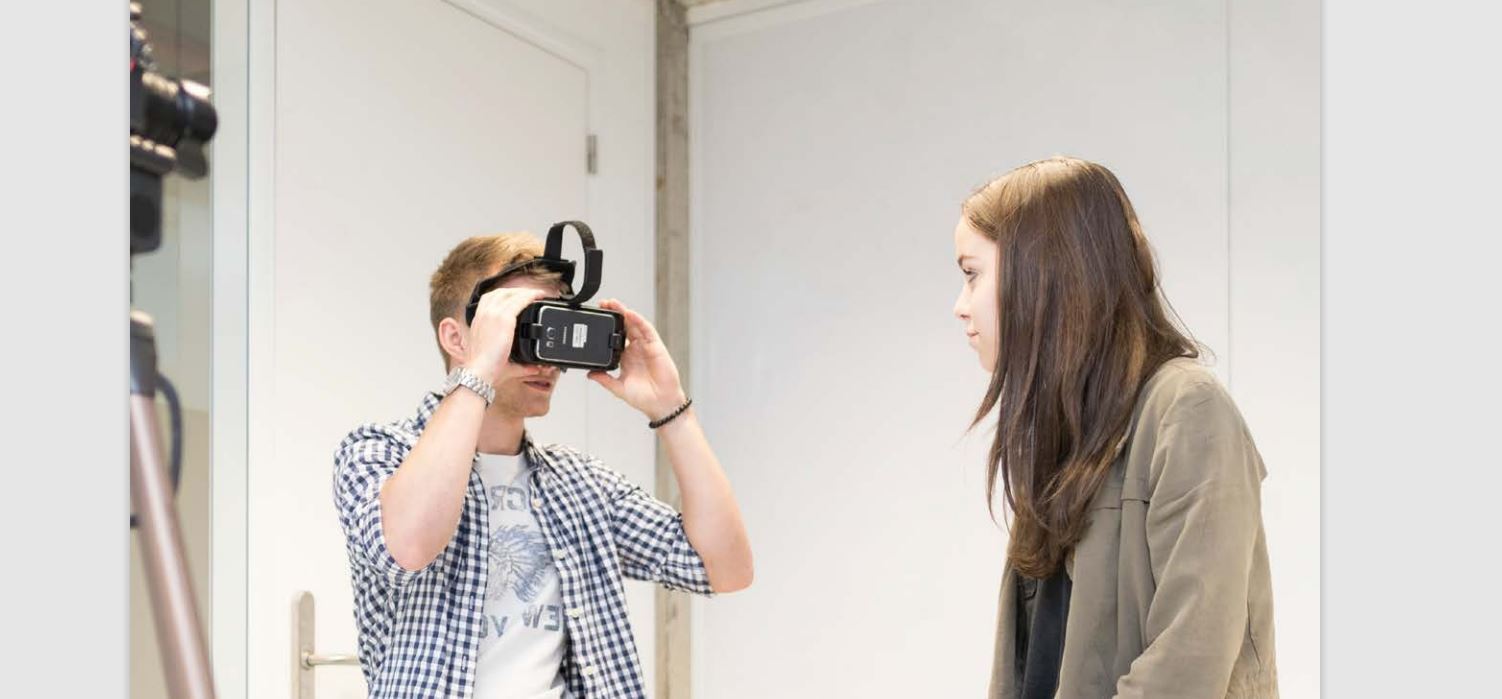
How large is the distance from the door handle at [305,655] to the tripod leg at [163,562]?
2.93 feet

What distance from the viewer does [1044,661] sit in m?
0.93

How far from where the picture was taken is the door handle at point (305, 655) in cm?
137

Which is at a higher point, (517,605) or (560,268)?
(560,268)

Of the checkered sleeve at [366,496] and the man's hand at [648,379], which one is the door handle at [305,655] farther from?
the man's hand at [648,379]

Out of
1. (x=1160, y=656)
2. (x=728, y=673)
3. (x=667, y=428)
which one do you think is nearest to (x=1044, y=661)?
(x=1160, y=656)

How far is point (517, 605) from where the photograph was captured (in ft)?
3.58

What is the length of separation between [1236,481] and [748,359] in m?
1.42

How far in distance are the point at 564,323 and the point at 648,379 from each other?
0.59ft

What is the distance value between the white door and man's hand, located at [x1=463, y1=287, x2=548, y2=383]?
1.09ft

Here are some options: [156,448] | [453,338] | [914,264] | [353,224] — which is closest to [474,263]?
[453,338]

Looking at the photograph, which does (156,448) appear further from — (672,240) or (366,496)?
(672,240)

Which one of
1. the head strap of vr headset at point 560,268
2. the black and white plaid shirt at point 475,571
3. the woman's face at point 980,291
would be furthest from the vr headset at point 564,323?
the woman's face at point 980,291

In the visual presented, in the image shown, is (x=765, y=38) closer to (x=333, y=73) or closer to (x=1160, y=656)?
(x=333, y=73)

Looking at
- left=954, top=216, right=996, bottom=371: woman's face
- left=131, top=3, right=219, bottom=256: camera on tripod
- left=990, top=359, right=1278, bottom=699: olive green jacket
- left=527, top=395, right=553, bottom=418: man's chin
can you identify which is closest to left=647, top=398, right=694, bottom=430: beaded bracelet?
left=527, top=395, right=553, bottom=418: man's chin
